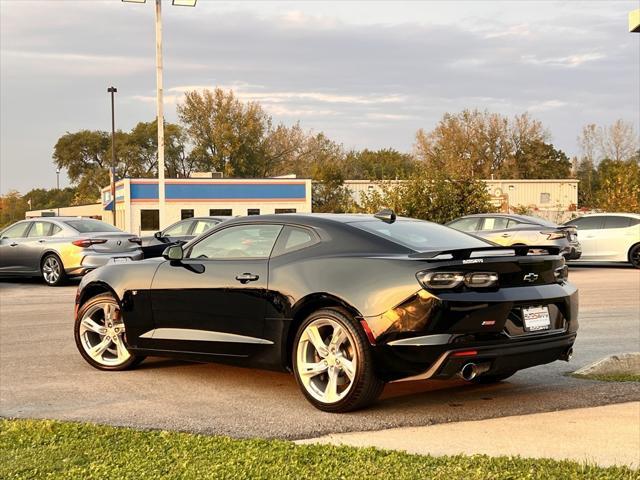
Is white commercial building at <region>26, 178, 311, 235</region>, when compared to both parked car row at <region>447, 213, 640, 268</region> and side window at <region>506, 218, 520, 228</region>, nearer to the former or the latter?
parked car row at <region>447, 213, 640, 268</region>

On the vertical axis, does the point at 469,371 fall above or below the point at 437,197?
below

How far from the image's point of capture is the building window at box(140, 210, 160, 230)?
53.8 metres

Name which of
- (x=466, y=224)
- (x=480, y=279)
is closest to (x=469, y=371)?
(x=480, y=279)

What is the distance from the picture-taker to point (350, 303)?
19.8ft

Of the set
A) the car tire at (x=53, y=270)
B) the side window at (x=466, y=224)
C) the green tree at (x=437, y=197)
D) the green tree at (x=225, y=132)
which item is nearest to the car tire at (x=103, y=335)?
the car tire at (x=53, y=270)

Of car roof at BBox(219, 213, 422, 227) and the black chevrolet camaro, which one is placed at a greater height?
car roof at BBox(219, 213, 422, 227)

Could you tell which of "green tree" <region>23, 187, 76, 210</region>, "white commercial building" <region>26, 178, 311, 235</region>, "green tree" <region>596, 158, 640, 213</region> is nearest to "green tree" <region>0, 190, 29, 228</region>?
"green tree" <region>23, 187, 76, 210</region>

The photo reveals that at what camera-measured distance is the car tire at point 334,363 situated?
5.94 metres

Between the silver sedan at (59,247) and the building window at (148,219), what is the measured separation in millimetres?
35302

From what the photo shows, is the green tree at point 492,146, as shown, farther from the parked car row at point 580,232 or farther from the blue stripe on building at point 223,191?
the parked car row at point 580,232

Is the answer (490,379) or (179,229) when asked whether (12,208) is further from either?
(490,379)

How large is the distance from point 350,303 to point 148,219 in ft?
162

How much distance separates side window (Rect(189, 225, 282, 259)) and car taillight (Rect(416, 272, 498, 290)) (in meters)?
1.49

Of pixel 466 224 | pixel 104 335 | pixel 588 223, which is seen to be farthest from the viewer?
pixel 588 223
